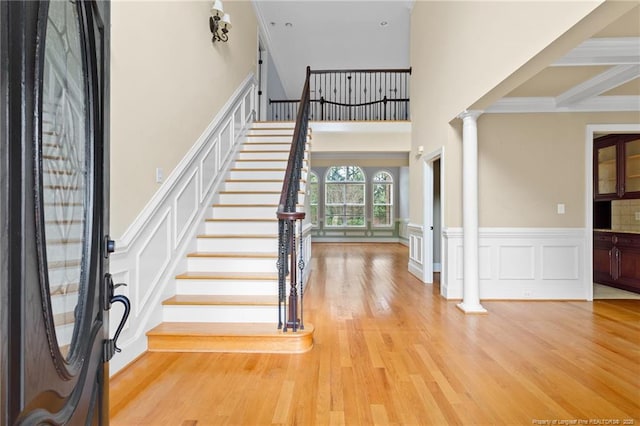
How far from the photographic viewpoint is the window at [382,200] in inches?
453

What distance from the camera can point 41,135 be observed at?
1.85ft

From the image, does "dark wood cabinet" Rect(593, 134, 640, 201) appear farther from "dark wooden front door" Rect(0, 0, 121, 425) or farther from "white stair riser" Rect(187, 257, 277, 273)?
"dark wooden front door" Rect(0, 0, 121, 425)

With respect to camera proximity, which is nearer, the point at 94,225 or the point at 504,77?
the point at 94,225

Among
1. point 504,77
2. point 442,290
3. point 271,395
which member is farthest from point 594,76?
point 271,395

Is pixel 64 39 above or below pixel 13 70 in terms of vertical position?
above

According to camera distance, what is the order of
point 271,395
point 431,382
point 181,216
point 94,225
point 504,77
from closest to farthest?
point 94,225, point 271,395, point 431,382, point 504,77, point 181,216

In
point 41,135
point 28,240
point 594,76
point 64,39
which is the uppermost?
point 594,76

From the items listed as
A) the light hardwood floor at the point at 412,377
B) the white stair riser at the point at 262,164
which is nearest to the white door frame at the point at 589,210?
the light hardwood floor at the point at 412,377

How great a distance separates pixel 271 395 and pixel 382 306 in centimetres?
203

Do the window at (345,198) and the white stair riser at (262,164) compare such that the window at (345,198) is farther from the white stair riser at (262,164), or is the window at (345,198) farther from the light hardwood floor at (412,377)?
the light hardwood floor at (412,377)

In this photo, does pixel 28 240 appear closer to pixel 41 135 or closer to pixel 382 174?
pixel 41 135

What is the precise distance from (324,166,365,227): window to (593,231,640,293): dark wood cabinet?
720cm

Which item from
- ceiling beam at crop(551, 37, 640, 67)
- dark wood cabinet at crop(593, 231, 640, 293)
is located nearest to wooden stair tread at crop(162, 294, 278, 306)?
ceiling beam at crop(551, 37, 640, 67)

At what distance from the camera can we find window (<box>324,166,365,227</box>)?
11586 mm
